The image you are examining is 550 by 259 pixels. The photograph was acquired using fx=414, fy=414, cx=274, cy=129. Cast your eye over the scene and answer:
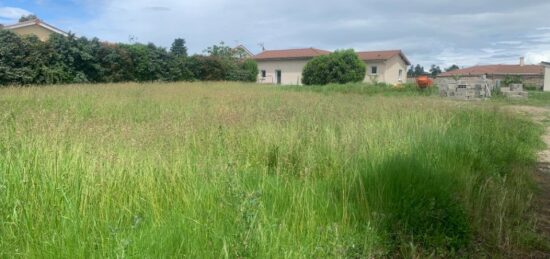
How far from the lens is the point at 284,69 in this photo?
46750 millimetres

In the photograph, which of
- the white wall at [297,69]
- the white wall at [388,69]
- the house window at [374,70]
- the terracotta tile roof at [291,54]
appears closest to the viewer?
the white wall at [388,69]

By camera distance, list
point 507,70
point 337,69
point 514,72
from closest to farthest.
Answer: point 337,69 → point 514,72 → point 507,70

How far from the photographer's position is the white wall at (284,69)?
45500mm

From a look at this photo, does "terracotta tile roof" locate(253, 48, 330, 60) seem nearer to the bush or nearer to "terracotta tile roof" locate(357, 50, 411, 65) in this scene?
"terracotta tile roof" locate(357, 50, 411, 65)

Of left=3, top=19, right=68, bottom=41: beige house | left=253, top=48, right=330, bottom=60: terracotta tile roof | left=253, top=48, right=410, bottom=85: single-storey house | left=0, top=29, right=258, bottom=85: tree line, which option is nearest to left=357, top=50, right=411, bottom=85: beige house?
left=253, top=48, right=410, bottom=85: single-storey house

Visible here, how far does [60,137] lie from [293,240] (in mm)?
2524

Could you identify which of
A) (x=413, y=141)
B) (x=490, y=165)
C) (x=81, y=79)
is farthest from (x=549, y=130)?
(x=81, y=79)

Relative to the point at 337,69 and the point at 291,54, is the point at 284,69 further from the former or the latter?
the point at 337,69

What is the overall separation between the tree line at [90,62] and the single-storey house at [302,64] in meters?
18.1

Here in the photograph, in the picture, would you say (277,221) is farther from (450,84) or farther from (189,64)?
(189,64)

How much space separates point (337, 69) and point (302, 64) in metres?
13.9

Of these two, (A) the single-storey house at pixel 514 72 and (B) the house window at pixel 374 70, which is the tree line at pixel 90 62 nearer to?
(B) the house window at pixel 374 70

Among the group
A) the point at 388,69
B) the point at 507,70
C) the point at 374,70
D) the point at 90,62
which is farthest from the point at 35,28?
the point at 507,70

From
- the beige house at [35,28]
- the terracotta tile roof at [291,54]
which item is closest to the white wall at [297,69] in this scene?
the terracotta tile roof at [291,54]
